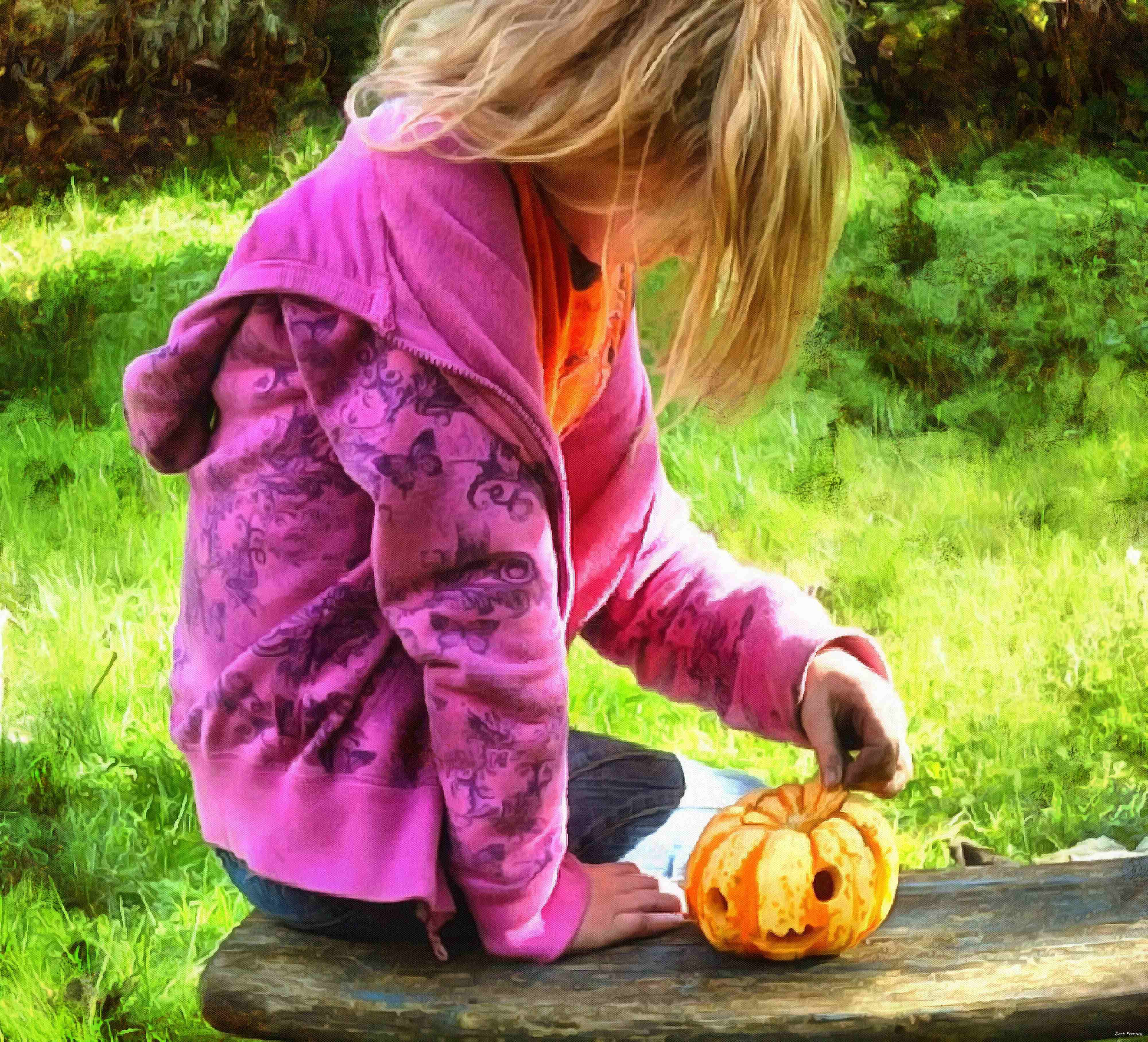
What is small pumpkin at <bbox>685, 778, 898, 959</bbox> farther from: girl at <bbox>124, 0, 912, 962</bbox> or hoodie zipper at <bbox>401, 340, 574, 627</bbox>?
hoodie zipper at <bbox>401, 340, 574, 627</bbox>

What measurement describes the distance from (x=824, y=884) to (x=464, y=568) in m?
0.63

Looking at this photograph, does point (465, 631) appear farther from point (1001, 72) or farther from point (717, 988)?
point (1001, 72)

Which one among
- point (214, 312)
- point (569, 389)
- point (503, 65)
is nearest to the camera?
point (503, 65)

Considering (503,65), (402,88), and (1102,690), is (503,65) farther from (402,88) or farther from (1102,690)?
(1102,690)

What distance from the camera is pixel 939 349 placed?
5.38 m

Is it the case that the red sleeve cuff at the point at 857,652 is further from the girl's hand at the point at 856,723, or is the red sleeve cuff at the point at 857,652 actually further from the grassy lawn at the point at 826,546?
the grassy lawn at the point at 826,546

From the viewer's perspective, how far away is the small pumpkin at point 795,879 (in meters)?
1.99

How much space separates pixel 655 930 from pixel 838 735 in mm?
385

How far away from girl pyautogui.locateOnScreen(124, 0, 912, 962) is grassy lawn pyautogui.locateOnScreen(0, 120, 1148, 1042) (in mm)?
454

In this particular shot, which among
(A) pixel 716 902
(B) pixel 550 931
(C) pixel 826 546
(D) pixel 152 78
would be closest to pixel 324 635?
(B) pixel 550 931

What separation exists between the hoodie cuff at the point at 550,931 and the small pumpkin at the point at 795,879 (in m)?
0.15

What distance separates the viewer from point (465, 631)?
1.87 meters

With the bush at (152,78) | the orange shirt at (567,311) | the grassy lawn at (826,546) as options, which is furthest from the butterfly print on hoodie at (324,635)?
the bush at (152,78)

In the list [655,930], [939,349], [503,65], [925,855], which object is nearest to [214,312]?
[503,65]
